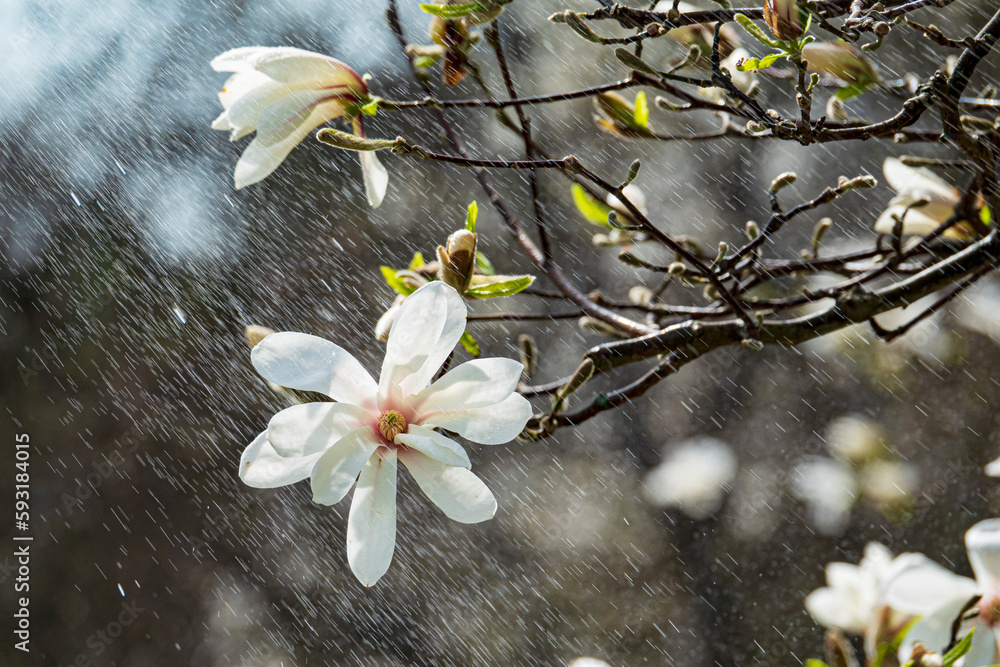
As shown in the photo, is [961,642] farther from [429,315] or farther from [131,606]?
[131,606]

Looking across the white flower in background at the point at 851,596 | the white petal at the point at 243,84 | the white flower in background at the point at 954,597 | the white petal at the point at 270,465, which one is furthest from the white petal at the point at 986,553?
the white petal at the point at 243,84

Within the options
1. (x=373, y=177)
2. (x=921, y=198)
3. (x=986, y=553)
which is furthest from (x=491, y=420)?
(x=921, y=198)

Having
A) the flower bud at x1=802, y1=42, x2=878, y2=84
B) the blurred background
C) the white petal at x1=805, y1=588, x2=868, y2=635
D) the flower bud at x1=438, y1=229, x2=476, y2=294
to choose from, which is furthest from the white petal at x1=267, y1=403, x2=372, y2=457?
the blurred background

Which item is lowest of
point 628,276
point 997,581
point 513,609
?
point 513,609

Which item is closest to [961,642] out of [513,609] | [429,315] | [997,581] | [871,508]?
[997,581]

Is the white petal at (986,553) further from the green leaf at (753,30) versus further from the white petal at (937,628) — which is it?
the green leaf at (753,30)

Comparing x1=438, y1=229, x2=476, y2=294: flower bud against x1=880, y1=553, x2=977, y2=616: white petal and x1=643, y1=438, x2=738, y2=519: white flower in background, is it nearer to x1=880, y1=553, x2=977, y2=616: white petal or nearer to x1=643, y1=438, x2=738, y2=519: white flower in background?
x1=880, y1=553, x2=977, y2=616: white petal
